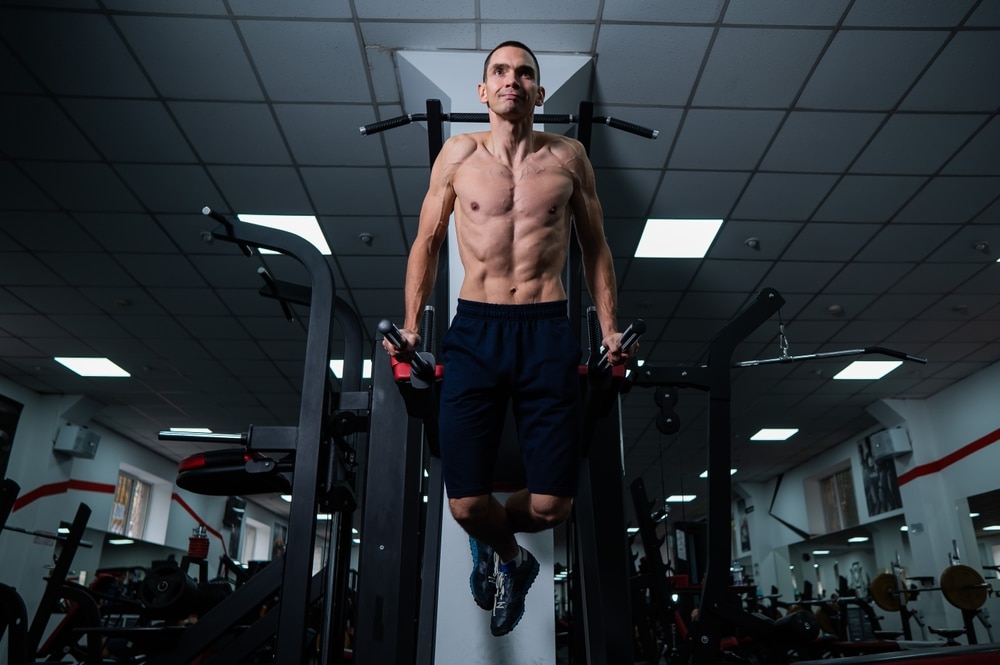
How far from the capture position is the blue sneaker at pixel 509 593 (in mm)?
1872

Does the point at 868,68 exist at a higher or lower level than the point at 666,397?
higher

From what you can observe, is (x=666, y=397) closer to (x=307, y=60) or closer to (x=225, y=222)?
(x=225, y=222)

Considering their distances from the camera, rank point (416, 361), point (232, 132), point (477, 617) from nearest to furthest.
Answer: point (416, 361) → point (477, 617) → point (232, 132)

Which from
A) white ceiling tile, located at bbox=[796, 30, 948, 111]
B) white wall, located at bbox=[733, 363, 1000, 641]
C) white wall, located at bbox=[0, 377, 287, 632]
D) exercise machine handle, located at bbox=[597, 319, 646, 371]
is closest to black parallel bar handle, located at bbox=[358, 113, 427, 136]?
exercise machine handle, located at bbox=[597, 319, 646, 371]

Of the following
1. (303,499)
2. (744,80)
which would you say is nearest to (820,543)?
(744,80)

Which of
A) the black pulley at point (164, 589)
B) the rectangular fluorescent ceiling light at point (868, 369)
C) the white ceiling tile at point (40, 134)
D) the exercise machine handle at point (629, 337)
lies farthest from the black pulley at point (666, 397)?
the rectangular fluorescent ceiling light at point (868, 369)

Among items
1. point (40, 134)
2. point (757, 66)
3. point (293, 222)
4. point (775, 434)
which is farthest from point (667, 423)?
point (775, 434)

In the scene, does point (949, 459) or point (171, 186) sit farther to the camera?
point (949, 459)

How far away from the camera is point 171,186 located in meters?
5.07

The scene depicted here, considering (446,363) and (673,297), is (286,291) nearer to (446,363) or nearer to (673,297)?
(446,363)

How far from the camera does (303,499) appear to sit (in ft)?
6.90

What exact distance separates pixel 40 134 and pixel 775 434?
10.4m

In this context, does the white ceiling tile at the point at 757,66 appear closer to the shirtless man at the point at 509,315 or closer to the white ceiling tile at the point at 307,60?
the white ceiling tile at the point at 307,60

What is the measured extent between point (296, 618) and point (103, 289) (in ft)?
18.7
